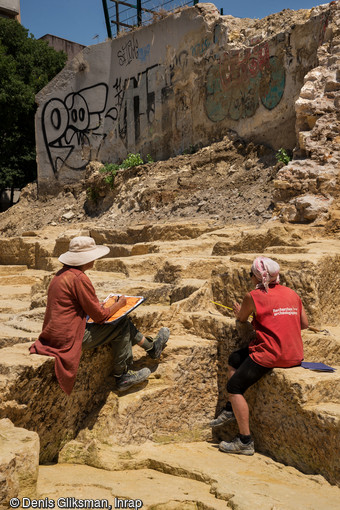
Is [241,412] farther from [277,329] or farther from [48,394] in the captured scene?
[48,394]

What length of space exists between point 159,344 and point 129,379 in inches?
11.6

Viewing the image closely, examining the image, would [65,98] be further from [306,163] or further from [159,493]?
[159,493]

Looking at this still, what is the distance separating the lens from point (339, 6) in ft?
28.1

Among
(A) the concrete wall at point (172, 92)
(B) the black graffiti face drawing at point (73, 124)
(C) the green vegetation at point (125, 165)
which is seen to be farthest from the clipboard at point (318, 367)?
(B) the black graffiti face drawing at point (73, 124)

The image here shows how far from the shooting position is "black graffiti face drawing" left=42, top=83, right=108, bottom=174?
49.1 feet

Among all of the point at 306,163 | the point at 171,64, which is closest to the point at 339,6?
the point at 306,163

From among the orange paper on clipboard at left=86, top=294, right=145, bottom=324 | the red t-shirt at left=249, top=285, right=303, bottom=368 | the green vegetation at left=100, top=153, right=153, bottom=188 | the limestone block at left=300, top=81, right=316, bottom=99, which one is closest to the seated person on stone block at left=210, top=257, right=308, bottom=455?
the red t-shirt at left=249, top=285, right=303, bottom=368

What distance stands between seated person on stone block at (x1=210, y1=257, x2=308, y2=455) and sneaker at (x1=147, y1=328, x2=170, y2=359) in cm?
46

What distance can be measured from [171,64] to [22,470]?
11739 millimetres

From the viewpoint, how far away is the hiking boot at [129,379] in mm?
3225

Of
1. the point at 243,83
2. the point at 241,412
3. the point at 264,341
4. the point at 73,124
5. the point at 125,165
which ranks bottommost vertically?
the point at 241,412

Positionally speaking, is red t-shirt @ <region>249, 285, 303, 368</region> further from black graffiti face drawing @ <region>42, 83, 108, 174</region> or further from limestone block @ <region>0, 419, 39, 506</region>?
black graffiti face drawing @ <region>42, 83, 108, 174</region>

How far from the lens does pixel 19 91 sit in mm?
18984

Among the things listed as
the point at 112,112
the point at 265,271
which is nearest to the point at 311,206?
the point at 265,271
